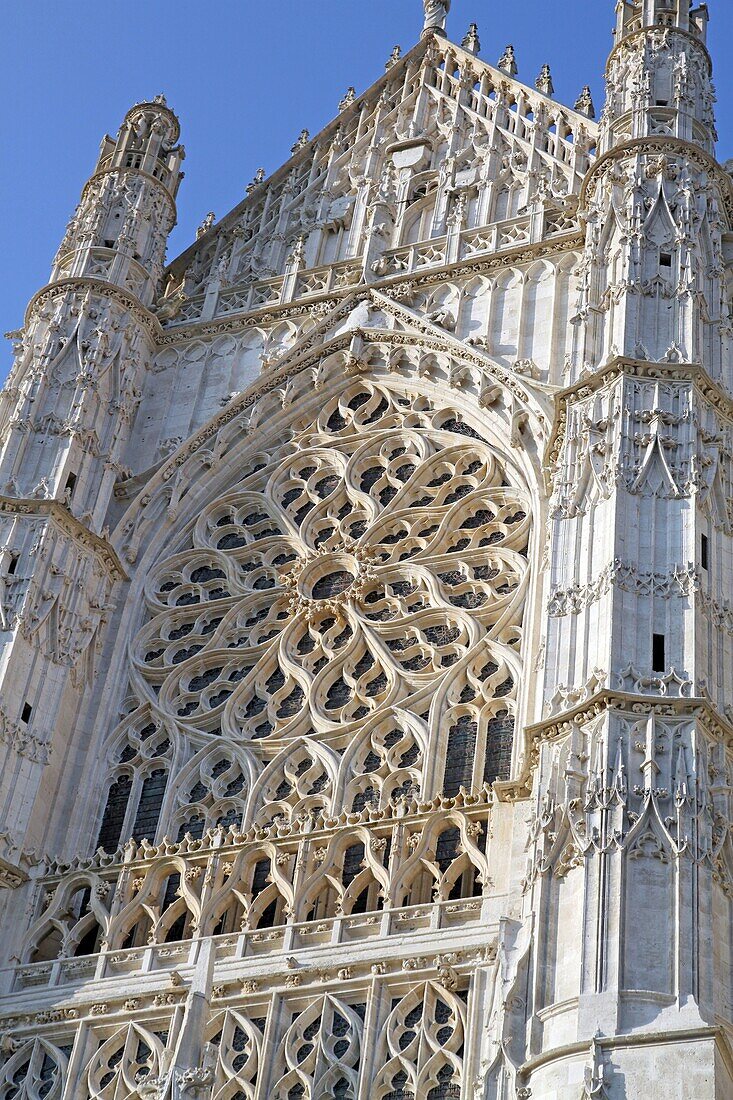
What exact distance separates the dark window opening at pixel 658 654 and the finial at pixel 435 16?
13976 millimetres

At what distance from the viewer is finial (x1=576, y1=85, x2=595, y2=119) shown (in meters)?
26.3

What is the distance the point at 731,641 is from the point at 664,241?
572 cm

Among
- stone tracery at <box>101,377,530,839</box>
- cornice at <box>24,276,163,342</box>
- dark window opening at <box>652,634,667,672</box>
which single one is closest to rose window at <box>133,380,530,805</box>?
stone tracery at <box>101,377,530,839</box>

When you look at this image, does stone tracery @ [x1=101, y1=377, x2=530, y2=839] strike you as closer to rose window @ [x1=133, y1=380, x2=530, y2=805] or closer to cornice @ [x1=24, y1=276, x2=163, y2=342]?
rose window @ [x1=133, y1=380, x2=530, y2=805]

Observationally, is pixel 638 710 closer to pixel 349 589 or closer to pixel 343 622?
pixel 343 622

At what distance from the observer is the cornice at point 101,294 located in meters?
24.9

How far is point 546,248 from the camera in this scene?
23.9 m

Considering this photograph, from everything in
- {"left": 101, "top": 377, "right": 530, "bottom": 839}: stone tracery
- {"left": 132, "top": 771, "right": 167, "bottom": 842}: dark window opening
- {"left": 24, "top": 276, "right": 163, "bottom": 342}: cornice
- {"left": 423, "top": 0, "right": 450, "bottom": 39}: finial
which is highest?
{"left": 423, "top": 0, "right": 450, "bottom": 39}: finial

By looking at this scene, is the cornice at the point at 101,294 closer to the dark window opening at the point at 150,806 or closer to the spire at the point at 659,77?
the spire at the point at 659,77

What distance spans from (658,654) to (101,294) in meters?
10.2

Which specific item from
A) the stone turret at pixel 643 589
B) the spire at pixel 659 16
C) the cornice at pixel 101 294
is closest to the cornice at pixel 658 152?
the stone turret at pixel 643 589

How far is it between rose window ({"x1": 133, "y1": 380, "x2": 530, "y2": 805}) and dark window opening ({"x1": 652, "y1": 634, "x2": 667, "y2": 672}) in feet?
7.24

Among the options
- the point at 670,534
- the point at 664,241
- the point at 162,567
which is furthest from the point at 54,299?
the point at 670,534

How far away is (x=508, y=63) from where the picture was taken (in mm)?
27828
